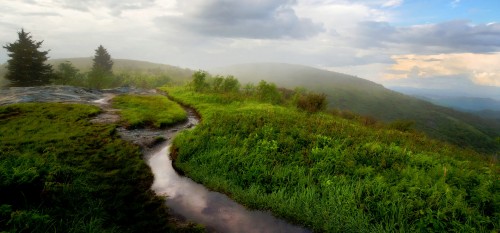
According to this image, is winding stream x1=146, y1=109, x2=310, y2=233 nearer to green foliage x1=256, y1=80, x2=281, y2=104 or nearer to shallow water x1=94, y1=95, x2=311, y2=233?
shallow water x1=94, y1=95, x2=311, y2=233

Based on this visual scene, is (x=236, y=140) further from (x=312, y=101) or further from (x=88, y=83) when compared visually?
(x=88, y=83)

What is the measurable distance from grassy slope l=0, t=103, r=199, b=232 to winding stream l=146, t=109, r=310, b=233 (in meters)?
0.72

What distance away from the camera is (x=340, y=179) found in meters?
12.6

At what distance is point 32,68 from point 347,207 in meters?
68.3

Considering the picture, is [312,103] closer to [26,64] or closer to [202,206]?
[202,206]

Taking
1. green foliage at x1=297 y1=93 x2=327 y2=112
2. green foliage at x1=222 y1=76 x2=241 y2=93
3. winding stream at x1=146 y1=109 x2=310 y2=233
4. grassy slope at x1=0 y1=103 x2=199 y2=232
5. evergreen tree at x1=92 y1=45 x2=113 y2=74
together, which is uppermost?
evergreen tree at x1=92 y1=45 x2=113 y2=74

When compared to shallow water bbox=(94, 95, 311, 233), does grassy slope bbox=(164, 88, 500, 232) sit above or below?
above

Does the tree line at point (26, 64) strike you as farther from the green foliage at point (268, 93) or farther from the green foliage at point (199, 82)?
the green foliage at point (268, 93)

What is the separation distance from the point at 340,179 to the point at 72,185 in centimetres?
1099

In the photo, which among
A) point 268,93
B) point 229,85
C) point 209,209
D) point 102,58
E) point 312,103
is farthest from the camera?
point 102,58

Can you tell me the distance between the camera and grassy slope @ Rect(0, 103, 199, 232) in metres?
8.09

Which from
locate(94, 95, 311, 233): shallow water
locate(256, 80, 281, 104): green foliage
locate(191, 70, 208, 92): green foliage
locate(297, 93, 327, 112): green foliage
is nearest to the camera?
locate(94, 95, 311, 233): shallow water

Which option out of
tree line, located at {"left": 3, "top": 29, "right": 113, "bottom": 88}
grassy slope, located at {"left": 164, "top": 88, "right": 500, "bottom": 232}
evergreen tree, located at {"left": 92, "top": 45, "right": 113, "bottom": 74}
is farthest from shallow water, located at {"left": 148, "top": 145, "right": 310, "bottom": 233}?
evergreen tree, located at {"left": 92, "top": 45, "right": 113, "bottom": 74}

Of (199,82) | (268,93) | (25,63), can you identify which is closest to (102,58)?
(25,63)
